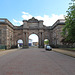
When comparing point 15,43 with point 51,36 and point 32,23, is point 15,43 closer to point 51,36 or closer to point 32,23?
point 32,23

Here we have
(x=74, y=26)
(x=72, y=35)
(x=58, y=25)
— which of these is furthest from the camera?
(x=58, y=25)

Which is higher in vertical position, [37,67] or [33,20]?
[33,20]

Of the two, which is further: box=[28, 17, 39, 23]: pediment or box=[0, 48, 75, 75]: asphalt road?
box=[28, 17, 39, 23]: pediment

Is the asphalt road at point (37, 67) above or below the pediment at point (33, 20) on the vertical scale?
below

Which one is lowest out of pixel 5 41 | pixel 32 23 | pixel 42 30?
pixel 5 41

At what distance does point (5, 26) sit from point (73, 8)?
28085 mm

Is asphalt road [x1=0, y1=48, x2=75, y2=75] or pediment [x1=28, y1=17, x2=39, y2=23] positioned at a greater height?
pediment [x1=28, y1=17, x2=39, y2=23]

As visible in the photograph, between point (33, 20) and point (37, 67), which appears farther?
point (33, 20)

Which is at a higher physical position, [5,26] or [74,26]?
[5,26]

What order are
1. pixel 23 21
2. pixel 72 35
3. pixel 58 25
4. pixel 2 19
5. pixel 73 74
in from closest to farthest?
pixel 73 74 → pixel 72 35 → pixel 2 19 → pixel 58 25 → pixel 23 21

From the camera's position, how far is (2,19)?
39469 millimetres

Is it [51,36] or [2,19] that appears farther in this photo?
[51,36]

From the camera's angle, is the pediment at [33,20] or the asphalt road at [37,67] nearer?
the asphalt road at [37,67]

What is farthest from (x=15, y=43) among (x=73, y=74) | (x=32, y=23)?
(x=73, y=74)
